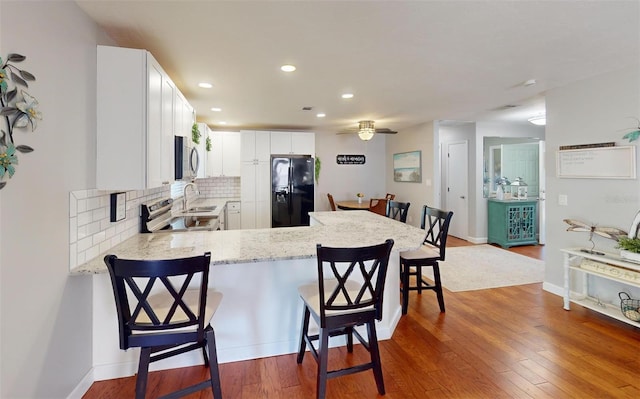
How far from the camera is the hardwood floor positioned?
1943 mm

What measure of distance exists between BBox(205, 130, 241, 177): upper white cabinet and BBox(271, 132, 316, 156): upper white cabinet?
2.45 feet

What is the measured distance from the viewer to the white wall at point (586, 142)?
2.87 meters

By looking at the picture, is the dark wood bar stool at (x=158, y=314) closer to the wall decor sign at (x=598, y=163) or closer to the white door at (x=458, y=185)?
the wall decor sign at (x=598, y=163)

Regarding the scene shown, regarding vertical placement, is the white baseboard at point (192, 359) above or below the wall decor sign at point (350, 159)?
below

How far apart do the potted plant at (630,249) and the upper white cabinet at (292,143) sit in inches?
178

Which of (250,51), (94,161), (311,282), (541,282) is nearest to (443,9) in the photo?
(250,51)

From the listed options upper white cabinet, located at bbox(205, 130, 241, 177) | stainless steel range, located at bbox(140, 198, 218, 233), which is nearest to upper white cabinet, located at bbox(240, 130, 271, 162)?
upper white cabinet, located at bbox(205, 130, 241, 177)

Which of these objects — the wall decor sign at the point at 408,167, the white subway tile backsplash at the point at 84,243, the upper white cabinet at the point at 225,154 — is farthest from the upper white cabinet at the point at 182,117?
the wall decor sign at the point at 408,167

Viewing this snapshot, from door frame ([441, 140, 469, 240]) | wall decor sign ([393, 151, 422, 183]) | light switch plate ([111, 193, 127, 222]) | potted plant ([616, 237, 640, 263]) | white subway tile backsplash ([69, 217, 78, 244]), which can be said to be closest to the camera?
white subway tile backsplash ([69, 217, 78, 244])

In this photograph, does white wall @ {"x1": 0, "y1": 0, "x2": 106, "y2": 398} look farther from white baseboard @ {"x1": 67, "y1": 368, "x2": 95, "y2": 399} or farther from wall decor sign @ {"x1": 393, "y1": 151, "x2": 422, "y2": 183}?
wall decor sign @ {"x1": 393, "y1": 151, "x2": 422, "y2": 183}

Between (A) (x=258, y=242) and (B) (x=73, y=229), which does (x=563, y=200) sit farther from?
Result: (B) (x=73, y=229)

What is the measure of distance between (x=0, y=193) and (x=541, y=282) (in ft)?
16.5

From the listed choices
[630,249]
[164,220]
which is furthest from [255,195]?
[630,249]

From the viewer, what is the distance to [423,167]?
6.00m
